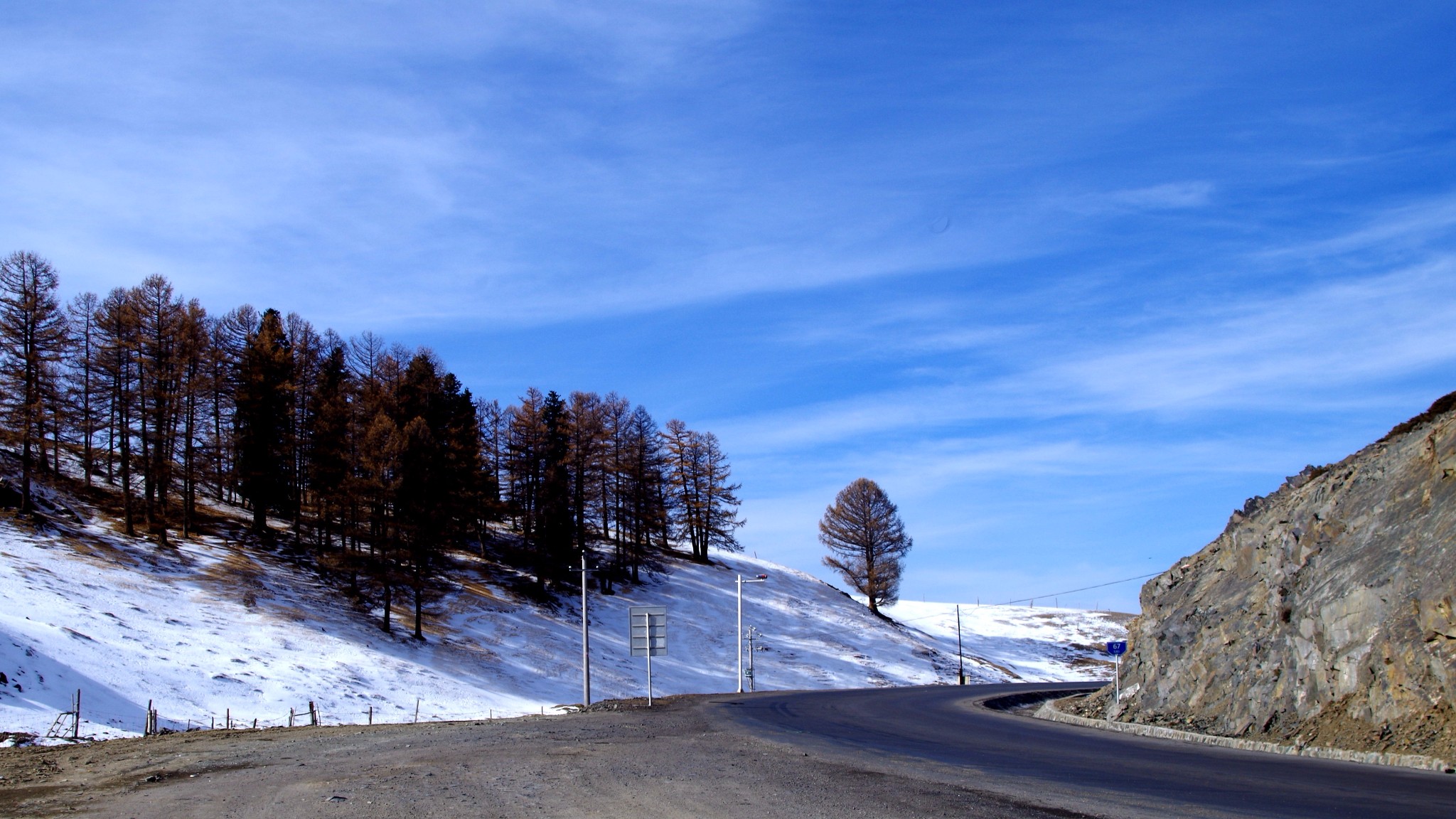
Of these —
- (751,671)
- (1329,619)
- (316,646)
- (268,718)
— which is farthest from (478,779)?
(751,671)

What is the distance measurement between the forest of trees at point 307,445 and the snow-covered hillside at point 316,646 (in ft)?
9.16

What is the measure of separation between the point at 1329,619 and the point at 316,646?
3701 cm

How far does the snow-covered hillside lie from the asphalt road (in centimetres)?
1809

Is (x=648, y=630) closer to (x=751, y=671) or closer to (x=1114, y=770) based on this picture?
(x=751, y=671)

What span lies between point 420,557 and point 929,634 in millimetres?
51018

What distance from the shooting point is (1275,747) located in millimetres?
18641

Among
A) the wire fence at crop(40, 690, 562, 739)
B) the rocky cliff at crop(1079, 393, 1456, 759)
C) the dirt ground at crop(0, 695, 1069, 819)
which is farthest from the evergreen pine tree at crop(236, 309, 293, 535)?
the rocky cliff at crop(1079, 393, 1456, 759)

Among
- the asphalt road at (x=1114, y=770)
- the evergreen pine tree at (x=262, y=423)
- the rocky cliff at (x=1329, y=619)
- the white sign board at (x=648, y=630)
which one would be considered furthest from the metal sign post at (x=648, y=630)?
the evergreen pine tree at (x=262, y=423)

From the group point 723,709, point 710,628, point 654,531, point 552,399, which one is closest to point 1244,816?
point 723,709

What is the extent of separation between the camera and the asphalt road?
10.7 metres

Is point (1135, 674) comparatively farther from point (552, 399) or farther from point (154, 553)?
point (552, 399)

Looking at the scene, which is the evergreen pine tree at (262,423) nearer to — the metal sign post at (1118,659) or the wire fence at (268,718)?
the wire fence at (268,718)

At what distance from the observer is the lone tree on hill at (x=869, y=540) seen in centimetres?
7788

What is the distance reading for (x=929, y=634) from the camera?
274ft
